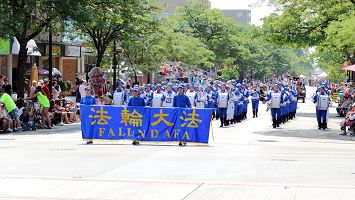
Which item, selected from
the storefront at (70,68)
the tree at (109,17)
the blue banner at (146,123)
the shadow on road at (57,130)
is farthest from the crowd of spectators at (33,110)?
the storefront at (70,68)

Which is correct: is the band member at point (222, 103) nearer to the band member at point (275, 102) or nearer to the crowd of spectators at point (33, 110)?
the band member at point (275, 102)

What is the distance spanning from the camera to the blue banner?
2073 cm

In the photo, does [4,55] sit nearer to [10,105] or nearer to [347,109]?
[10,105]

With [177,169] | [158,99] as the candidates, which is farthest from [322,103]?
[177,169]

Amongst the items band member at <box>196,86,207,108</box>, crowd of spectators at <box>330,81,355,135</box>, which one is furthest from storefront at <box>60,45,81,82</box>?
band member at <box>196,86,207,108</box>

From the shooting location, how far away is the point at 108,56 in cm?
5450

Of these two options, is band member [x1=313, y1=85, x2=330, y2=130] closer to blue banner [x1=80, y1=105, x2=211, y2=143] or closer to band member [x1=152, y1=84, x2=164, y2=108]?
band member [x1=152, y1=84, x2=164, y2=108]

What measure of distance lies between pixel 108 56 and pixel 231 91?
22.6 m

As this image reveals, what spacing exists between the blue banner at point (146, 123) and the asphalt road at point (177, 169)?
336mm

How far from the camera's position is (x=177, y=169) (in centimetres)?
1505

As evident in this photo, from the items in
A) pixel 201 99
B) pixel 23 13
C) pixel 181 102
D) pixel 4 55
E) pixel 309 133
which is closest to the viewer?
pixel 181 102

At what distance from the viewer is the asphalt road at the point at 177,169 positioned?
11.9m

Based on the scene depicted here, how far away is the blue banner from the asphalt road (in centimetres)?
34

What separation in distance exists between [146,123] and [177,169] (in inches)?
238
